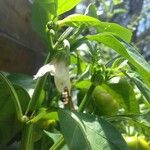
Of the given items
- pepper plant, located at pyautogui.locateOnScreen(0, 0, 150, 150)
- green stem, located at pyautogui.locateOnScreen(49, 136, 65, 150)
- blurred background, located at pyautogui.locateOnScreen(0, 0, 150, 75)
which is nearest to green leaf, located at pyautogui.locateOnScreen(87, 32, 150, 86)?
pepper plant, located at pyautogui.locateOnScreen(0, 0, 150, 150)

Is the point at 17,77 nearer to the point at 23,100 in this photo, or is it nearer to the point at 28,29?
the point at 23,100

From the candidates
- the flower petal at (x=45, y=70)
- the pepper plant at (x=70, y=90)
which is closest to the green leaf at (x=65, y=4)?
the pepper plant at (x=70, y=90)

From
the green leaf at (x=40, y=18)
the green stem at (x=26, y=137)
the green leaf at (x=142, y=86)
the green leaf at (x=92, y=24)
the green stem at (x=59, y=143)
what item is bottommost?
the green stem at (x=59, y=143)

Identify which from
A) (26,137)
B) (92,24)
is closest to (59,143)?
(26,137)

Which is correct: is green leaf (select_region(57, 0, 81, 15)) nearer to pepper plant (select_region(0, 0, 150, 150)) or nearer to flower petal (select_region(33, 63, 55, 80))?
pepper plant (select_region(0, 0, 150, 150))

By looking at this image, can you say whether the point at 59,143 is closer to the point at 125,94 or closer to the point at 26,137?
the point at 26,137

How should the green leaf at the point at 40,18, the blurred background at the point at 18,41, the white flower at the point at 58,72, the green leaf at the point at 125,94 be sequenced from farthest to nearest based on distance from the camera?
1. the blurred background at the point at 18,41
2. the green leaf at the point at 125,94
3. the green leaf at the point at 40,18
4. the white flower at the point at 58,72

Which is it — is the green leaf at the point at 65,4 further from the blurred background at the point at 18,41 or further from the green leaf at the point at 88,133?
the blurred background at the point at 18,41

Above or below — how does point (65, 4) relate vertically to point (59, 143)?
above
